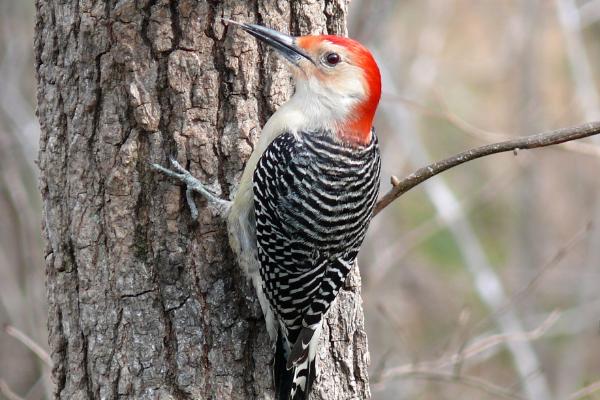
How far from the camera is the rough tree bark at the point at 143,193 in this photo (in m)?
3.27

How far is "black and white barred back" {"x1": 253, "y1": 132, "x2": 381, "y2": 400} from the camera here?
3.33m

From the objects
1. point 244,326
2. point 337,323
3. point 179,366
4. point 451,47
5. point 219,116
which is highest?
point 451,47

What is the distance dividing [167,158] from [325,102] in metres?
0.78

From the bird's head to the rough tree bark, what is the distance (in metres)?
0.22

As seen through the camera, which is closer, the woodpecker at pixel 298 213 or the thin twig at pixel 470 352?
the woodpecker at pixel 298 213

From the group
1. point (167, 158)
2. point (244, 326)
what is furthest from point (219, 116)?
point (244, 326)

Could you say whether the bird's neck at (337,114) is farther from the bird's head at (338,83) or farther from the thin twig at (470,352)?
the thin twig at (470,352)

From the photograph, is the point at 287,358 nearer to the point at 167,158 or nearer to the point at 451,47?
the point at 167,158

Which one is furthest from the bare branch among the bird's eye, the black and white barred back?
the bird's eye

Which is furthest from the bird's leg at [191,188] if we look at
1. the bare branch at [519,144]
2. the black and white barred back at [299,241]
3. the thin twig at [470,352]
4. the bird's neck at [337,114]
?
the thin twig at [470,352]

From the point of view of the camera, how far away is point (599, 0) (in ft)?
22.0

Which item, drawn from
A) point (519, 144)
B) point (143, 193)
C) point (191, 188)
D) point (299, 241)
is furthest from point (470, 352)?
point (143, 193)

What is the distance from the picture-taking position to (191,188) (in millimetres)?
3262

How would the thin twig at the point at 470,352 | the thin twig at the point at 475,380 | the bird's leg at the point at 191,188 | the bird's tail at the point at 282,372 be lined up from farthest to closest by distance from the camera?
the thin twig at the point at 470,352
the thin twig at the point at 475,380
the bird's tail at the point at 282,372
the bird's leg at the point at 191,188
